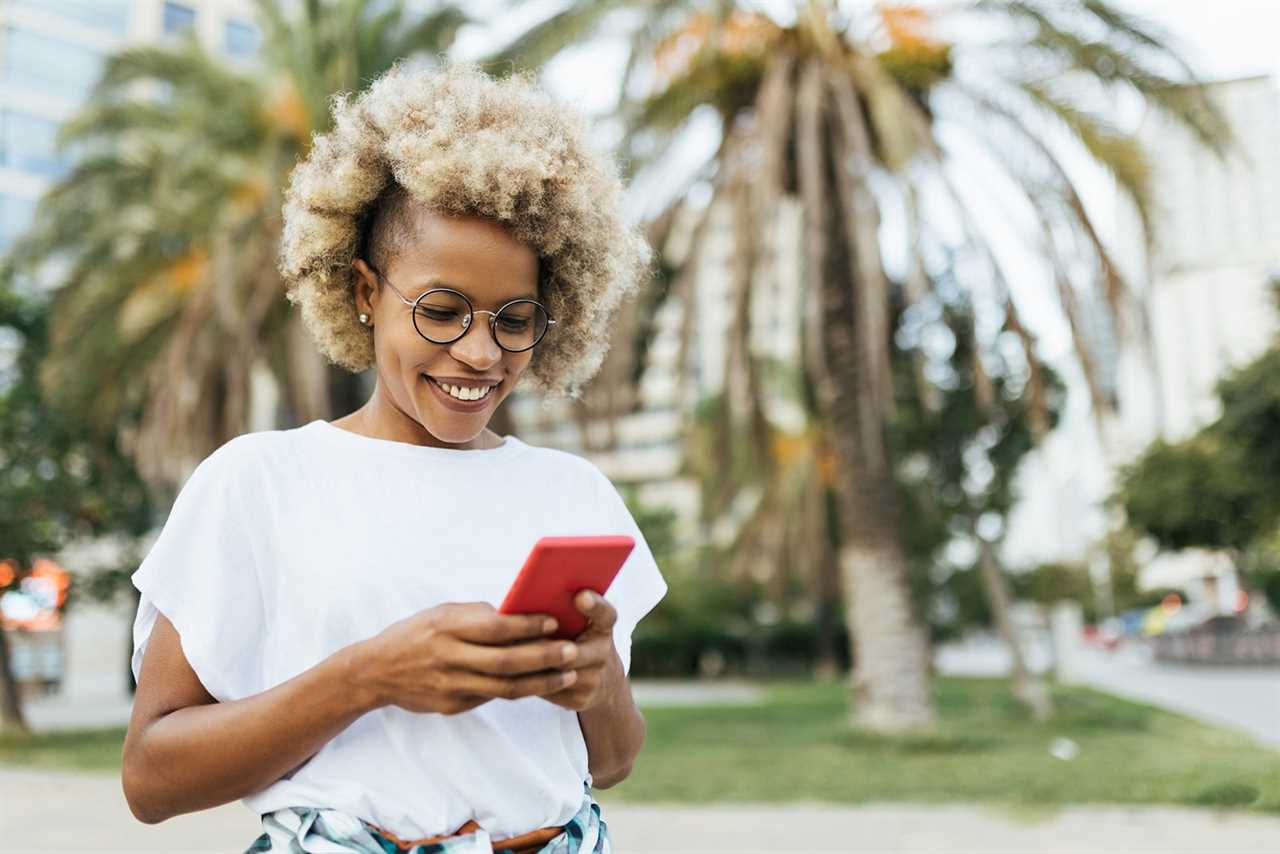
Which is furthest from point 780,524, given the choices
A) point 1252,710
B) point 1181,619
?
point 1181,619

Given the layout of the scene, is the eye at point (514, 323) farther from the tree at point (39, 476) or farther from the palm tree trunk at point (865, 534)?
the tree at point (39, 476)

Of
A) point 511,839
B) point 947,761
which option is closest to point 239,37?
point 947,761

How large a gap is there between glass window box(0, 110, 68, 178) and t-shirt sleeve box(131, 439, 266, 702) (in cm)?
3278

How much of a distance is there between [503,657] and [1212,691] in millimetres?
22172

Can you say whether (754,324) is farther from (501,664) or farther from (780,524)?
(780,524)

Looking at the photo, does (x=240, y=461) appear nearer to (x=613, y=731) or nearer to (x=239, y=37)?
(x=613, y=731)

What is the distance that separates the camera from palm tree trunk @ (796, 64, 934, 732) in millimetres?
11141

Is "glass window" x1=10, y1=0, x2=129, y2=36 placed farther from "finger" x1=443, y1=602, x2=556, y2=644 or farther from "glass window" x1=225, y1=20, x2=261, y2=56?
"finger" x1=443, y1=602, x2=556, y2=644

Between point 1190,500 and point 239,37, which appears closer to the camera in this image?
point 1190,500

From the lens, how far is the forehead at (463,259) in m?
1.57

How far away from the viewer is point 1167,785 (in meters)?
8.29

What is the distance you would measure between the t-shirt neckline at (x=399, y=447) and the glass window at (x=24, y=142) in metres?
32.7

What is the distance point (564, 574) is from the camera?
4.10ft

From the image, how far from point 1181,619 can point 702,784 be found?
32527 millimetres
